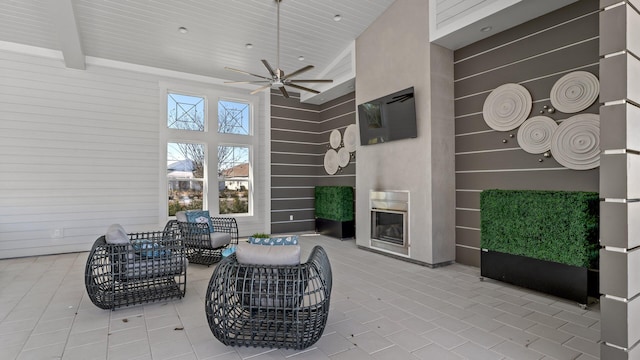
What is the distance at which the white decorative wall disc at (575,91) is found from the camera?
3.64 m

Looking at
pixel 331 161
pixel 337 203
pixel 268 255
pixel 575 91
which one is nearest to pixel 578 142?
pixel 575 91

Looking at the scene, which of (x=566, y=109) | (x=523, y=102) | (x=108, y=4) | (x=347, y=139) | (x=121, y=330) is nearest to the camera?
(x=121, y=330)

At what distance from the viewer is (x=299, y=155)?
28.0 ft

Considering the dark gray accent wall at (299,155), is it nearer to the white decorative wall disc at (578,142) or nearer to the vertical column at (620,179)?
the white decorative wall disc at (578,142)

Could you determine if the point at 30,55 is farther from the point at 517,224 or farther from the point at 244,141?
the point at 517,224

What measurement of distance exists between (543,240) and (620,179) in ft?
6.77

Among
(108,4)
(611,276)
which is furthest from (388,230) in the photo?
(108,4)

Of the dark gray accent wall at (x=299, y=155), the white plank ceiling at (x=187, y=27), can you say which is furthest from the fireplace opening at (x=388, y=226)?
the white plank ceiling at (x=187, y=27)

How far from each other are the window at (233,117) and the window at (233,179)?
423mm

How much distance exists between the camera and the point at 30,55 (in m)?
5.70

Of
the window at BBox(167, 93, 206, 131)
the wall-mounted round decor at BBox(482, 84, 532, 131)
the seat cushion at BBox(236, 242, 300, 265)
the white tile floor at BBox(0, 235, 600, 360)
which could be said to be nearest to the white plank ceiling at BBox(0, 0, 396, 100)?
the window at BBox(167, 93, 206, 131)

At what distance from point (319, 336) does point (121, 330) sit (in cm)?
182

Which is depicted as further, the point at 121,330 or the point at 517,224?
the point at 517,224

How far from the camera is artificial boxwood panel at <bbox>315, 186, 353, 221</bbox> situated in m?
7.39
